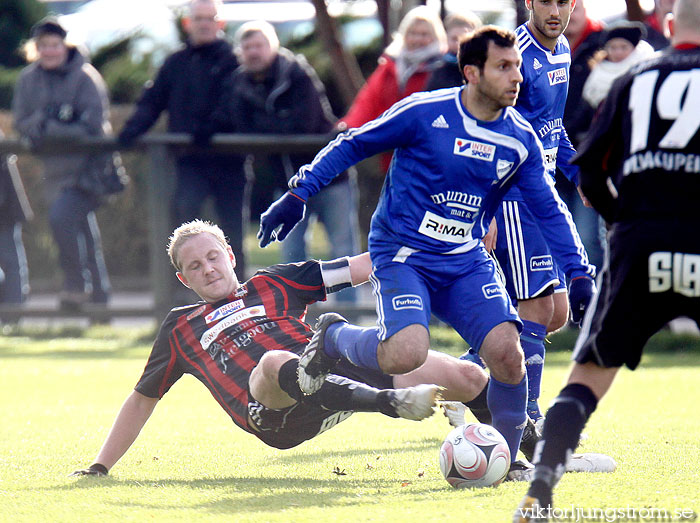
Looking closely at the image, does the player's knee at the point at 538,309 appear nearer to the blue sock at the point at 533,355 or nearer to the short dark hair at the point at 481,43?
the blue sock at the point at 533,355

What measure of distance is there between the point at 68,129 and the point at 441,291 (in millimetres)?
6630

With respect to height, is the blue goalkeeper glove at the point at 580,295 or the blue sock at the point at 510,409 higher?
the blue goalkeeper glove at the point at 580,295

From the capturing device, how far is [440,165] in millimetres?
4871

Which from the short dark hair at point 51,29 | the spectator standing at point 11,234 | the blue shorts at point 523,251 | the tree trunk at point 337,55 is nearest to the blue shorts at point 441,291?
the blue shorts at point 523,251

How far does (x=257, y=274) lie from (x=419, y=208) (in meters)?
1.09

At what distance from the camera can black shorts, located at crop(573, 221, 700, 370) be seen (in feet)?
12.2

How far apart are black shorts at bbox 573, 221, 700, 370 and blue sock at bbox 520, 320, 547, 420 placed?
1723 mm

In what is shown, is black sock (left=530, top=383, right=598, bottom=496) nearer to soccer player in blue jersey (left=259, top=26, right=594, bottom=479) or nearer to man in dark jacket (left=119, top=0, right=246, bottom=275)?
soccer player in blue jersey (left=259, top=26, right=594, bottom=479)

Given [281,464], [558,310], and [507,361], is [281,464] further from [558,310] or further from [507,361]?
[558,310]

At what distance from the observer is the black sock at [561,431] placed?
3727mm

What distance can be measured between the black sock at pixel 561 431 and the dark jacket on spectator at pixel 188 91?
22.3ft

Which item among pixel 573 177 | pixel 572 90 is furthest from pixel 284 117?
pixel 573 177

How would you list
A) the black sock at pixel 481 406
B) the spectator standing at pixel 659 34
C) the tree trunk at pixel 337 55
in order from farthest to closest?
the tree trunk at pixel 337 55, the spectator standing at pixel 659 34, the black sock at pixel 481 406

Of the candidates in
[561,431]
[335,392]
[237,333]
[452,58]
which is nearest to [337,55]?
[452,58]
